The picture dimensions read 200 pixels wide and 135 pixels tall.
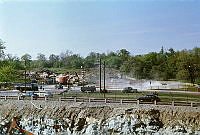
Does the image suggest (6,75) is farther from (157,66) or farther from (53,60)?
(53,60)

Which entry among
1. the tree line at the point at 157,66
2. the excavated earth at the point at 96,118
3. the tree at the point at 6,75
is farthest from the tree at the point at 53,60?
the excavated earth at the point at 96,118

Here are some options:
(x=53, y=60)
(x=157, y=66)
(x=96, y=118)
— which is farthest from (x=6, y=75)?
(x=53, y=60)

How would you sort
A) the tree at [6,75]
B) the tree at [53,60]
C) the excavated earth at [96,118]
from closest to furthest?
the excavated earth at [96,118]
the tree at [6,75]
the tree at [53,60]

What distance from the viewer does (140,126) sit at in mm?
12758

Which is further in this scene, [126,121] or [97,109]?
[97,109]

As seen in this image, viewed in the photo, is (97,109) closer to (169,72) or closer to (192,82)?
(192,82)

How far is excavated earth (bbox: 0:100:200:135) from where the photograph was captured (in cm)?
1239

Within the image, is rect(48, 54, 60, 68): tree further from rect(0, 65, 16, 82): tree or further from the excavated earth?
the excavated earth

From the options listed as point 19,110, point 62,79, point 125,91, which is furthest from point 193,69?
point 19,110

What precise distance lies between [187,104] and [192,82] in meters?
13.2

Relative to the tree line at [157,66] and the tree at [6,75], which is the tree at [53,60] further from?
the tree at [6,75]

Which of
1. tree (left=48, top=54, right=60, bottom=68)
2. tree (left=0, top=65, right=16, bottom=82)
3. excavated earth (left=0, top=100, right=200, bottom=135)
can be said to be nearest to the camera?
excavated earth (left=0, top=100, right=200, bottom=135)

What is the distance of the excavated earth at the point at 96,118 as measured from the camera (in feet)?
40.7

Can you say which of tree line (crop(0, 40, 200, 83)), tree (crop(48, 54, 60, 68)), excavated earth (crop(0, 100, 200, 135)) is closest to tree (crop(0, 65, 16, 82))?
tree line (crop(0, 40, 200, 83))
